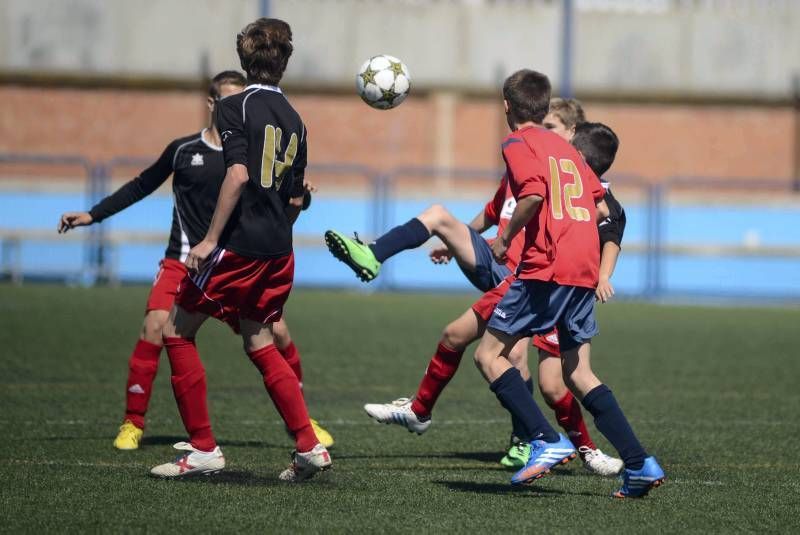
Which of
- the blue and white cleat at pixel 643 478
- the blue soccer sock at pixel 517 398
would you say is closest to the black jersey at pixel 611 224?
the blue soccer sock at pixel 517 398

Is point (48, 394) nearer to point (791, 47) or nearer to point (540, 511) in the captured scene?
point (540, 511)

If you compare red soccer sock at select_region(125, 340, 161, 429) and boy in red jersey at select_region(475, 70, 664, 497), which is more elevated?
boy in red jersey at select_region(475, 70, 664, 497)

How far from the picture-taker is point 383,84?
6.95 metres

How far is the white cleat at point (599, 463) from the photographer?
21.2 ft

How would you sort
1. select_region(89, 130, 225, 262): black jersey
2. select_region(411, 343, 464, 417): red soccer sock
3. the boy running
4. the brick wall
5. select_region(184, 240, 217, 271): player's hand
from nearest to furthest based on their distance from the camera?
select_region(184, 240, 217, 271): player's hand
the boy running
select_region(411, 343, 464, 417): red soccer sock
select_region(89, 130, 225, 262): black jersey
the brick wall

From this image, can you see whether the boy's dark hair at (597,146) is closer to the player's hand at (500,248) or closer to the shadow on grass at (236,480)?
the player's hand at (500,248)

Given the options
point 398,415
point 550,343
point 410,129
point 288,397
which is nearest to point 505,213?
point 550,343

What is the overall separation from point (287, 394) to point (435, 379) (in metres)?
0.96

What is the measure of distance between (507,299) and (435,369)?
98 centimetres

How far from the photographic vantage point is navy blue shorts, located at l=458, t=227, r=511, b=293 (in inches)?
262

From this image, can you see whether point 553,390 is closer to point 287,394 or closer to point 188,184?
point 287,394

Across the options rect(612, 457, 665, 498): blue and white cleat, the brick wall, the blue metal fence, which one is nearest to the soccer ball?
rect(612, 457, 665, 498): blue and white cleat

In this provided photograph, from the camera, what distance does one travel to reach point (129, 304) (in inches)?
638

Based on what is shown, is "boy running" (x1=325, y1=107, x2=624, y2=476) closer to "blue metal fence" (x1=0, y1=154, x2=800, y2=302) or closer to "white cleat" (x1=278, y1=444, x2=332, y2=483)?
"white cleat" (x1=278, y1=444, x2=332, y2=483)
